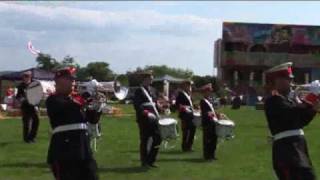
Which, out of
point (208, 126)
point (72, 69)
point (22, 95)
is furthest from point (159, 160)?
point (72, 69)

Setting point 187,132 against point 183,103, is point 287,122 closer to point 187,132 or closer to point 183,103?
point 183,103

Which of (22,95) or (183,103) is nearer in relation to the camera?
(183,103)

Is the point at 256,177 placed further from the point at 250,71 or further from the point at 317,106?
the point at 250,71

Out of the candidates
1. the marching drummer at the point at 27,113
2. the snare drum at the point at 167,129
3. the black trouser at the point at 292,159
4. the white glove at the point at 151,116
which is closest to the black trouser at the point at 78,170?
the black trouser at the point at 292,159

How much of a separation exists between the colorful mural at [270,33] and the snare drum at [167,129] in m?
74.7

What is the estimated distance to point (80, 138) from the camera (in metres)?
7.52

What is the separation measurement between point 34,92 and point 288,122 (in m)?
11.1

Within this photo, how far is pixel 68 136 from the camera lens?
Answer: 750 centimetres

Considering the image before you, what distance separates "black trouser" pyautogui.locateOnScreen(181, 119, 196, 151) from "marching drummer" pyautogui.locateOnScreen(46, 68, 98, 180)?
9697mm

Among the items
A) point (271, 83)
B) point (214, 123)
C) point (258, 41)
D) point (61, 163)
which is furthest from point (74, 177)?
point (258, 41)

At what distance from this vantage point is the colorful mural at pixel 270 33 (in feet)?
292

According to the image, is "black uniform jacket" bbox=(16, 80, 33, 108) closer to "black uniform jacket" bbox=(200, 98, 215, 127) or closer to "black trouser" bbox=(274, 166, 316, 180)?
"black uniform jacket" bbox=(200, 98, 215, 127)

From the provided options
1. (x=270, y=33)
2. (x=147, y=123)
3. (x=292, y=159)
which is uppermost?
(x=292, y=159)

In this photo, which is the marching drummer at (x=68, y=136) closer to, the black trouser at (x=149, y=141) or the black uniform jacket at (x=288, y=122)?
the black uniform jacket at (x=288, y=122)
